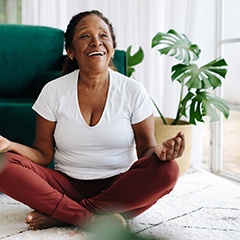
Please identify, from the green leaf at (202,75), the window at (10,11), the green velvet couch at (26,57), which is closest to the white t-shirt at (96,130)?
the green leaf at (202,75)

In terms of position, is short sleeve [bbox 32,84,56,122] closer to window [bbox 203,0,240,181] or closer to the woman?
the woman

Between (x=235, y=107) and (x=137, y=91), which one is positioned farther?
(x=235, y=107)

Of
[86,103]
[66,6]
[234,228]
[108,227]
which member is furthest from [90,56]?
[66,6]

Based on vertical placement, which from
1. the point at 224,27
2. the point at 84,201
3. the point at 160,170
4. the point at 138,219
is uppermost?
the point at 224,27

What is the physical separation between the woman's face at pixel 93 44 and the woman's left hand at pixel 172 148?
42 centimetres

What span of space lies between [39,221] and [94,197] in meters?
0.21

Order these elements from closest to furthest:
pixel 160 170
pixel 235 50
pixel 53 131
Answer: pixel 160 170 < pixel 53 131 < pixel 235 50

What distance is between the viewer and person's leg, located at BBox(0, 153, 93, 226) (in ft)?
4.34

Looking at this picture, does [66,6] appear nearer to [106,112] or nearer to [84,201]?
[106,112]

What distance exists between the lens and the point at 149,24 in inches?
111

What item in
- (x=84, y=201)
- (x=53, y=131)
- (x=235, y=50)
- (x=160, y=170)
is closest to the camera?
(x=160, y=170)

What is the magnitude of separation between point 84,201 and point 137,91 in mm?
450

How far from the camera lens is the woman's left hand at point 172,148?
1171 mm

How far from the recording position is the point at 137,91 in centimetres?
149
